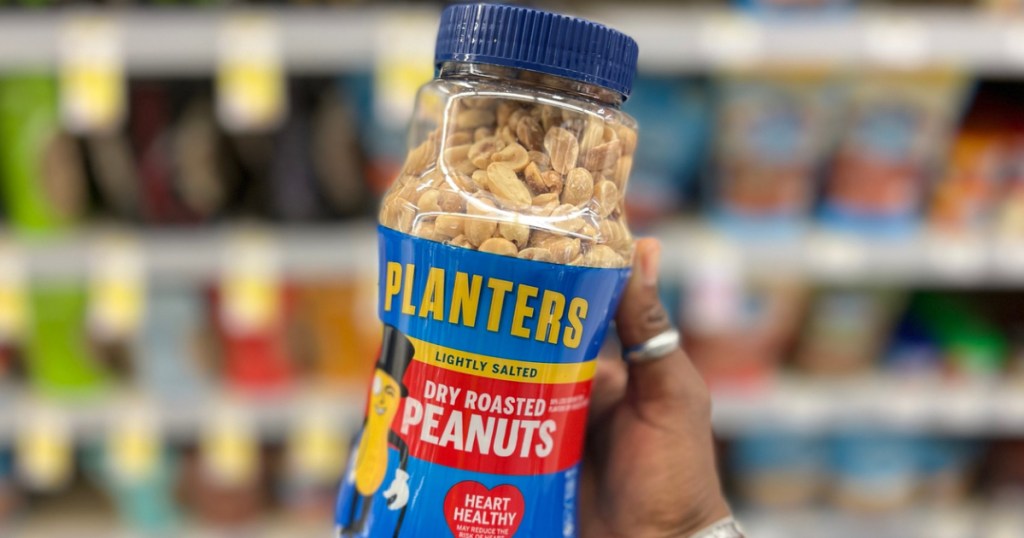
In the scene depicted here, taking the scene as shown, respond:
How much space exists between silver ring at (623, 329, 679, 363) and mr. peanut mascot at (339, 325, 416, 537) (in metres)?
0.22

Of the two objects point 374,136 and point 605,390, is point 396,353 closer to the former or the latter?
point 605,390

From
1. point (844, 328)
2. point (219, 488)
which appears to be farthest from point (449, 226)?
point (844, 328)

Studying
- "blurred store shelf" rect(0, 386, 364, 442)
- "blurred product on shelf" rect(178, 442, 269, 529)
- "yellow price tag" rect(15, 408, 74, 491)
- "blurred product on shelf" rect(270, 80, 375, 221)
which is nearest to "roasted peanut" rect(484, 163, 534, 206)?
"blurred product on shelf" rect(270, 80, 375, 221)

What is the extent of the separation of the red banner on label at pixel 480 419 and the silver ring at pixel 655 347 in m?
0.13

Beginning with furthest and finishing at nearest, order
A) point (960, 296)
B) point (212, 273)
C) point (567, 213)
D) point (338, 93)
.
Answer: point (960, 296)
point (338, 93)
point (212, 273)
point (567, 213)

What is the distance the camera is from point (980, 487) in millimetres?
1814

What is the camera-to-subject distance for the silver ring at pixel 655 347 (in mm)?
680

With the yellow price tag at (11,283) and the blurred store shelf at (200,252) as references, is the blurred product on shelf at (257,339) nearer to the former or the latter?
the blurred store shelf at (200,252)

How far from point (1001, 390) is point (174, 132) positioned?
5.64ft

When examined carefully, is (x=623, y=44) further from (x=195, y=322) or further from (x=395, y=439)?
(x=195, y=322)

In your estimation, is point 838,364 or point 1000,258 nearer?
point 1000,258

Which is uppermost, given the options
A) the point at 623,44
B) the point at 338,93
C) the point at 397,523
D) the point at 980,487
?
the point at 623,44

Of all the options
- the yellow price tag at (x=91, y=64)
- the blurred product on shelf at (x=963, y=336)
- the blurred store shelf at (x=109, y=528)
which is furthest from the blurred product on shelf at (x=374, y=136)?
the blurred product on shelf at (x=963, y=336)

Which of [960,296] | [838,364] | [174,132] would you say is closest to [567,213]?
[174,132]
